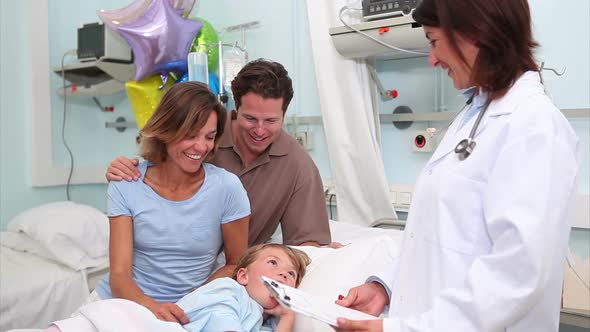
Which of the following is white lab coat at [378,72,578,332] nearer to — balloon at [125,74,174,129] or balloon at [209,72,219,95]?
balloon at [209,72,219,95]

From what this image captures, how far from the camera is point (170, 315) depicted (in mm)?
1399

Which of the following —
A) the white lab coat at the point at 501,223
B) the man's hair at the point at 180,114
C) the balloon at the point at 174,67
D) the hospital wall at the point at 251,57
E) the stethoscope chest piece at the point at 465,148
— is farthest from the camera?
the balloon at the point at 174,67

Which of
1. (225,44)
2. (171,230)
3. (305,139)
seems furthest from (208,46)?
(171,230)

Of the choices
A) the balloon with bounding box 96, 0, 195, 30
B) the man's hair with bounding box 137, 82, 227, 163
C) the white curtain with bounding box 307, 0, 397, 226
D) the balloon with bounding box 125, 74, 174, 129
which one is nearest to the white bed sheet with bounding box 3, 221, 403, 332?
the man's hair with bounding box 137, 82, 227, 163

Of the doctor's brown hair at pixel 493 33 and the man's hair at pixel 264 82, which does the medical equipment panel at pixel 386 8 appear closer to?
the man's hair at pixel 264 82

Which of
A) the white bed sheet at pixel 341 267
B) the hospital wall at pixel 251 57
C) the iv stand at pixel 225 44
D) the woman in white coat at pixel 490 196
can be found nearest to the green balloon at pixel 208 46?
the iv stand at pixel 225 44

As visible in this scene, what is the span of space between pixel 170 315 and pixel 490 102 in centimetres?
94

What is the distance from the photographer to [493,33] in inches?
37.4

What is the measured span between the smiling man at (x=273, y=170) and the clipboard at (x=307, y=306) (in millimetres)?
976

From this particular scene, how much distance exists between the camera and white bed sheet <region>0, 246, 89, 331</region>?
7.69 ft

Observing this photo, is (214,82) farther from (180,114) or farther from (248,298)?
(248,298)

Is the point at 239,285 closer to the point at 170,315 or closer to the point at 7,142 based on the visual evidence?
the point at 170,315

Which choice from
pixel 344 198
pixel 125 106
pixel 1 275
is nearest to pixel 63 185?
pixel 125 106

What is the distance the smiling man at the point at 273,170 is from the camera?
1.96 metres
